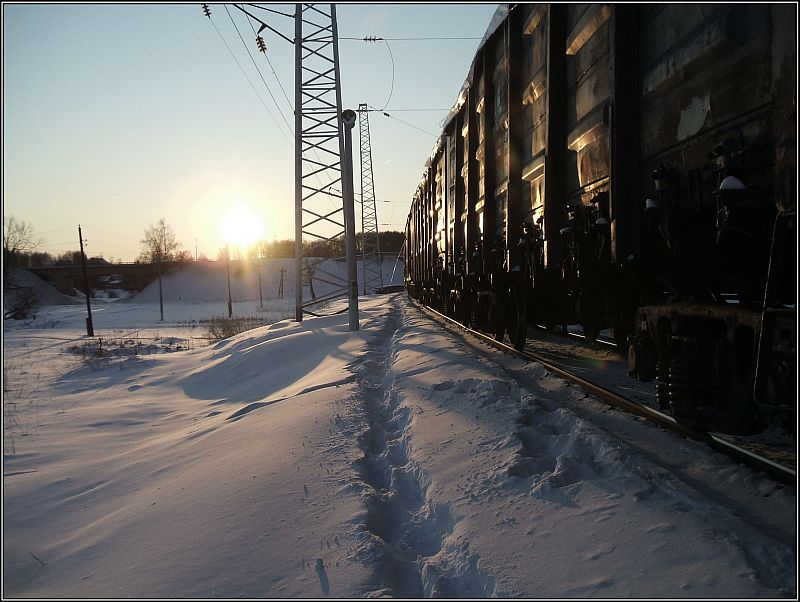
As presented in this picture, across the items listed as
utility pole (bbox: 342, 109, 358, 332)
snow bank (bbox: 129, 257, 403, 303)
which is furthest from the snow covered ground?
snow bank (bbox: 129, 257, 403, 303)

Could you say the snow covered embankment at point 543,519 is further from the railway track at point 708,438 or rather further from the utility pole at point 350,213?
the utility pole at point 350,213

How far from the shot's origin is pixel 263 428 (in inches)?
176

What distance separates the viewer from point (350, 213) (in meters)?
12.9

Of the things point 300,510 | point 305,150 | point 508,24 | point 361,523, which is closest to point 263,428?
point 300,510

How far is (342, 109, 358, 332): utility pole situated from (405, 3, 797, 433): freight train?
20.8 ft

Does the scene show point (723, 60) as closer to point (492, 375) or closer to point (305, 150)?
point (492, 375)

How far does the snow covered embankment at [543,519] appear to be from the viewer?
185cm

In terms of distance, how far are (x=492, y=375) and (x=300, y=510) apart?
319 centimetres

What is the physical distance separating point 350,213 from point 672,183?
10494mm

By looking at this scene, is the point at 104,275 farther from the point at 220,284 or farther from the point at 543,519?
the point at 543,519

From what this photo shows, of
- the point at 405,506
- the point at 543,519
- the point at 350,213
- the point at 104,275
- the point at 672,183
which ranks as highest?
the point at 350,213

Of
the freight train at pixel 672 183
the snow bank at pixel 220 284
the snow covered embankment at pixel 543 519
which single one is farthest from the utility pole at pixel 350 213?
the snow bank at pixel 220 284

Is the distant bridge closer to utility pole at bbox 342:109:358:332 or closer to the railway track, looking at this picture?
utility pole at bbox 342:109:358:332

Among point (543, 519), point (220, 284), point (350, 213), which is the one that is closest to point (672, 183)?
point (543, 519)
